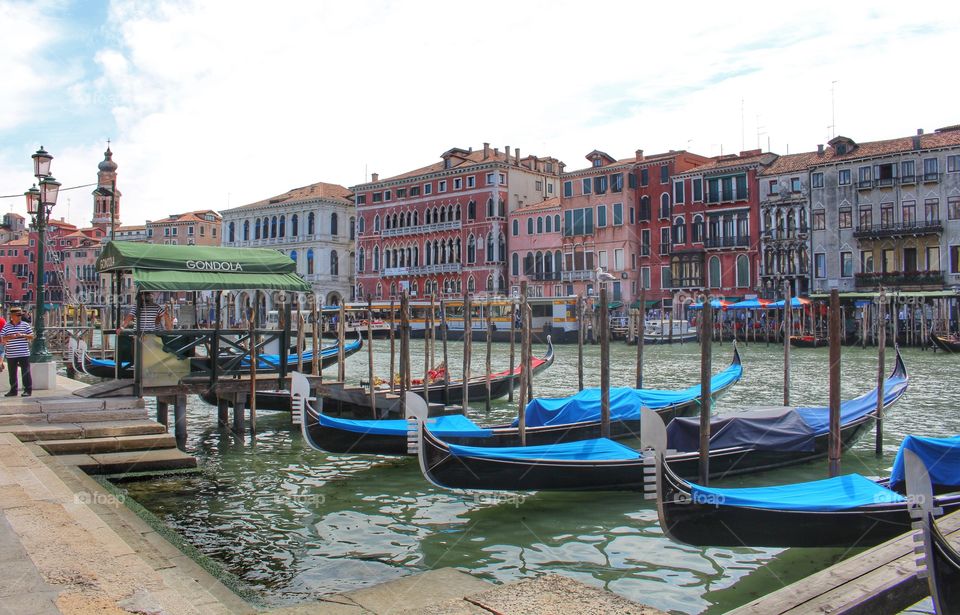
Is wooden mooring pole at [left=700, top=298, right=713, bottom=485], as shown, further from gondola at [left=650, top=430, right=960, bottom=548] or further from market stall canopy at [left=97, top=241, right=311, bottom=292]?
market stall canopy at [left=97, top=241, right=311, bottom=292]

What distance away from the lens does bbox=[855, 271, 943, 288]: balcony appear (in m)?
27.7

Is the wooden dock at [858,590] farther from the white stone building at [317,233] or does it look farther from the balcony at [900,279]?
the white stone building at [317,233]

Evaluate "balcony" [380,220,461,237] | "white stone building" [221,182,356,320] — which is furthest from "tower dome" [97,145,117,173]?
"balcony" [380,220,461,237]

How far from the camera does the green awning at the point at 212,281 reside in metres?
8.34

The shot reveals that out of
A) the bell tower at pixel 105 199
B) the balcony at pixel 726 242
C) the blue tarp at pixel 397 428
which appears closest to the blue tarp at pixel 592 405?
the blue tarp at pixel 397 428

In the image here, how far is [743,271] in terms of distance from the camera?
Result: 3231 centimetres

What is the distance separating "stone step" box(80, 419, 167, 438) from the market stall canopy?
159cm

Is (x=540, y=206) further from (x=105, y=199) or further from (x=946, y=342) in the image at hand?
(x=105, y=199)

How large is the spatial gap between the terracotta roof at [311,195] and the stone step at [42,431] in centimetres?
4073

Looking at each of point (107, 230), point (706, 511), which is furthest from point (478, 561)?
point (107, 230)

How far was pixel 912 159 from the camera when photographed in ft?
92.0

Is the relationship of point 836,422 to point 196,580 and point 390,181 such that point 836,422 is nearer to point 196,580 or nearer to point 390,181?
point 196,580

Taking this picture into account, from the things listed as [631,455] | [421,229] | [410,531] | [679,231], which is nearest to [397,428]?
[410,531]

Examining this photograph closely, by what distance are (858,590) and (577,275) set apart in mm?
33329
